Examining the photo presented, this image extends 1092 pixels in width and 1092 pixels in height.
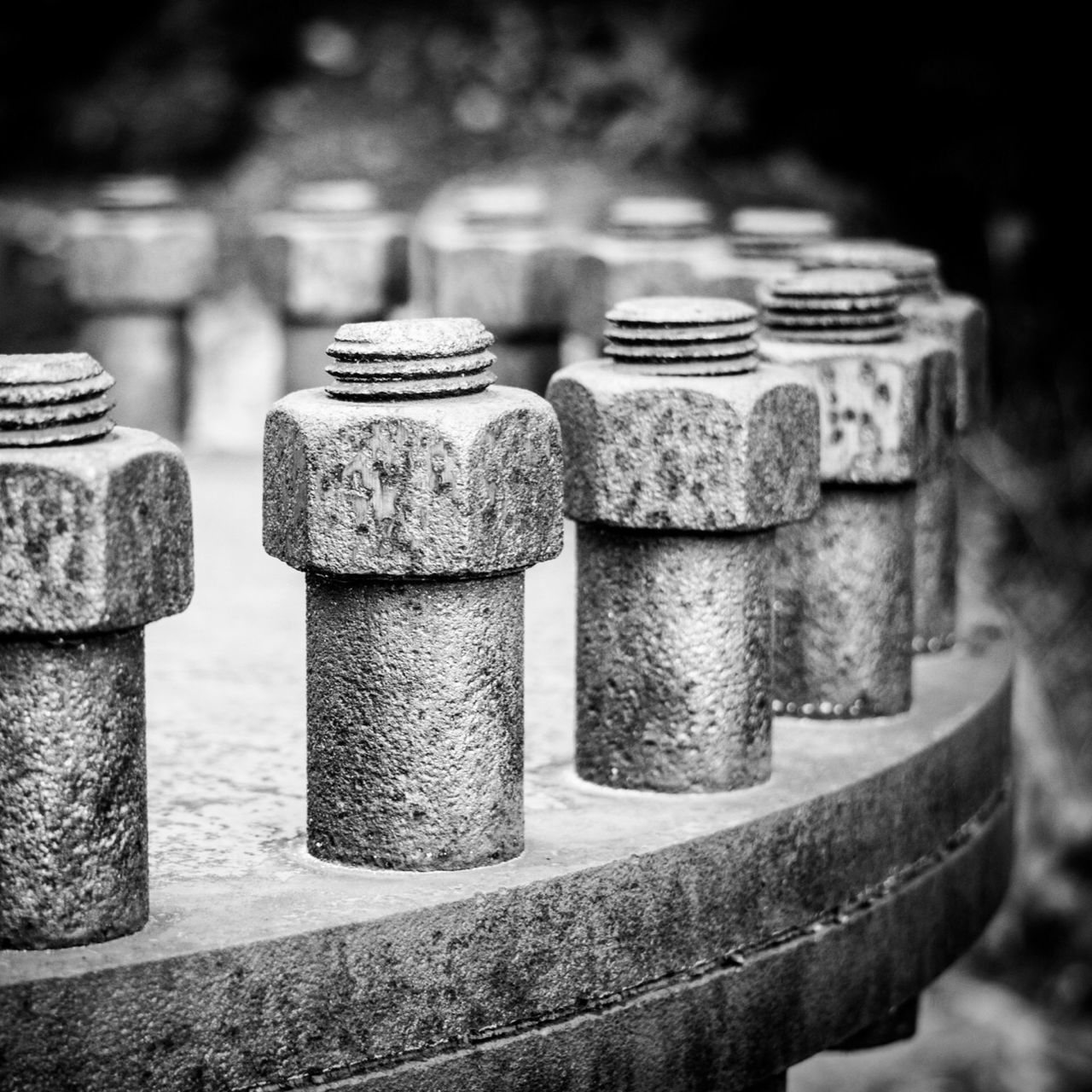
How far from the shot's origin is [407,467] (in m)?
2.39

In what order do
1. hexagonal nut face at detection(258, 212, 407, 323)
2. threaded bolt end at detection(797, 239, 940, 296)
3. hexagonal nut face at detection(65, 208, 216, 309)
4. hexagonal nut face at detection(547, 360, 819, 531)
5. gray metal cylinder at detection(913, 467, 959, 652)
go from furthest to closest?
hexagonal nut face at detection(65, 208, 216, 309) → hexagonal nut face at detection(258, 212, 407, 323) → threaded bolt end at detection(797, 239, 940, 296) → gray metal cylinder at detection(913, 467, 959, 652) → hexagonal nut face at detection(547, 360, 819, 531)

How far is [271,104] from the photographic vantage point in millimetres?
9766

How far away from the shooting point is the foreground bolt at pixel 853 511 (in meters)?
3.25

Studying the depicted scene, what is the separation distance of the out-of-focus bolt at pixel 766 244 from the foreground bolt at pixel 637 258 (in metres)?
0.08

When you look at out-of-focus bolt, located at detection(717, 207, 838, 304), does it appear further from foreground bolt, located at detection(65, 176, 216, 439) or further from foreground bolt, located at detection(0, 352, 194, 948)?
foreground bolt, located at detection(0, 352, 194, 948)

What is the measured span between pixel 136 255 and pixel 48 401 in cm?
364

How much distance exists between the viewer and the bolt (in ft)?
12.2

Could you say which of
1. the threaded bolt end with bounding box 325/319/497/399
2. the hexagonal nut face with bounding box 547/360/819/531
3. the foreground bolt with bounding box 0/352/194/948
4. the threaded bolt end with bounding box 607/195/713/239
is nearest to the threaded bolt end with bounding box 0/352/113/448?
the foreground bolt with bounding box 0/352/194/948

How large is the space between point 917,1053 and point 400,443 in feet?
17.7

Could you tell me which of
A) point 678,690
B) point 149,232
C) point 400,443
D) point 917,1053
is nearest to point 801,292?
point 678,690

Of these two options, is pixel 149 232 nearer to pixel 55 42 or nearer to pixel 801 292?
pixel 801 292

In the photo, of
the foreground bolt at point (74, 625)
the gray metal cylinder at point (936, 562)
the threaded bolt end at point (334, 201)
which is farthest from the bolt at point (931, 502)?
the threaded bolt end at point (334, 201)

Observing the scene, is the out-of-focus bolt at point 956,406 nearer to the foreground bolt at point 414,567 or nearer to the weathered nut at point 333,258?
the foreground bolt at point 414,567

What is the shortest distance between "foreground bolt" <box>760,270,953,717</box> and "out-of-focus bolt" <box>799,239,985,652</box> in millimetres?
317
